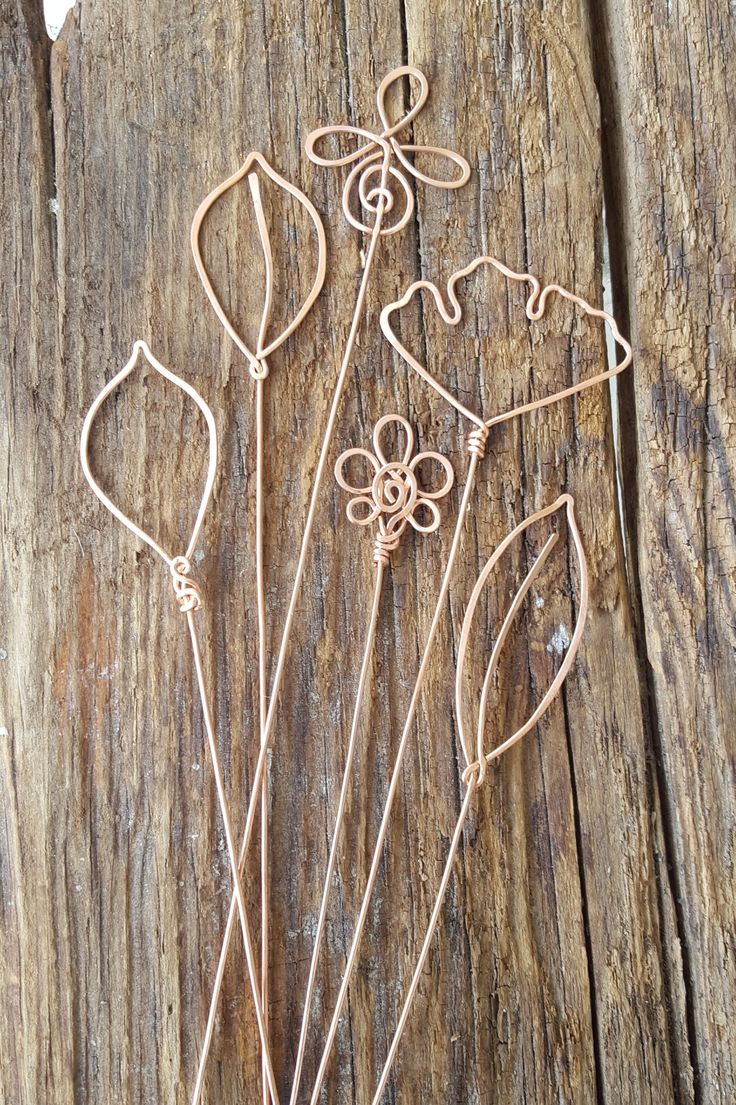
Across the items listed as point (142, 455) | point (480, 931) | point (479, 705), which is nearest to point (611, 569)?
point (479, 705)

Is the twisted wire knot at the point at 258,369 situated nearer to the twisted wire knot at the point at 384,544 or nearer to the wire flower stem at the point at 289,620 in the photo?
the wire flower stem at the point at 289,620

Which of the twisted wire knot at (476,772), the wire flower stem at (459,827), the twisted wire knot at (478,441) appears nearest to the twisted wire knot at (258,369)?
the twisted wire knot at (478,441)

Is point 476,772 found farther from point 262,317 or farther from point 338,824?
point 262,317

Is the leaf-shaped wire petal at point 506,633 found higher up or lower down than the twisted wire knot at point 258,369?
lower down

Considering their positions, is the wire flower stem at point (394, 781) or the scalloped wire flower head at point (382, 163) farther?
the scalloped wire flower head at point (382, 163)

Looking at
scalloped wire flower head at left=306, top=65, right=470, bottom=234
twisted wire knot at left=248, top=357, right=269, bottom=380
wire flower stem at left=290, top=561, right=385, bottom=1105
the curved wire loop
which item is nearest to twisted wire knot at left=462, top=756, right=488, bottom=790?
wire flower stem at left=290, top=561, right=385, bottom=1105

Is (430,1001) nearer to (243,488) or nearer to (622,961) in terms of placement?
(622,961)

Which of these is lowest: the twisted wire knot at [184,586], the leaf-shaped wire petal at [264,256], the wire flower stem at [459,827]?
the wire flower stem at [459,827]
